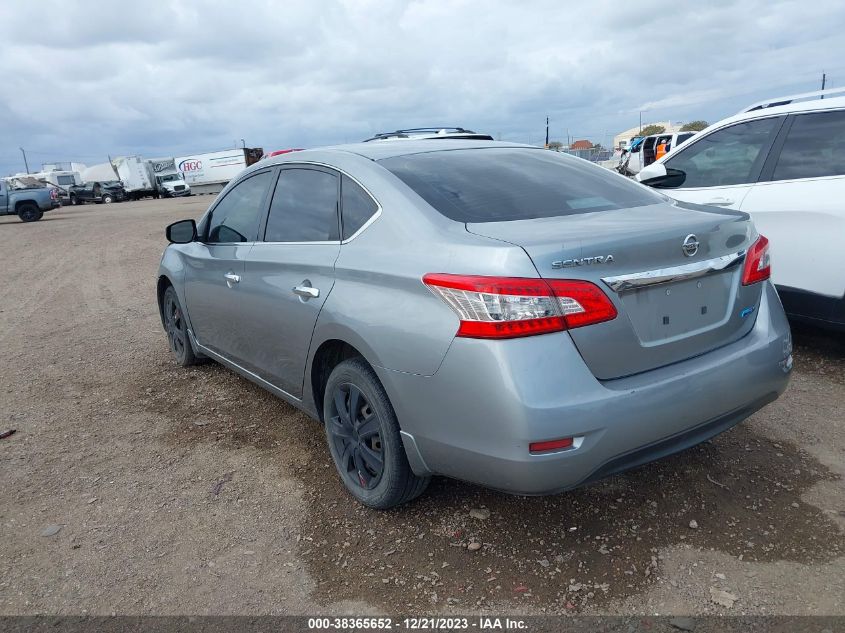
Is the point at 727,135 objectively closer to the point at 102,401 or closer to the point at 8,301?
the point at 102,401

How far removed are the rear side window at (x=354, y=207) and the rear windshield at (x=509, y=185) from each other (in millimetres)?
179

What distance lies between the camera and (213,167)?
46125 mm

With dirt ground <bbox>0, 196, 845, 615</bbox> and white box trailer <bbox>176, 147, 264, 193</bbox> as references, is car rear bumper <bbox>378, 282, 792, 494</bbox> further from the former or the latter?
white box trailer <bbox>176, 147, 264, 193</bbox>

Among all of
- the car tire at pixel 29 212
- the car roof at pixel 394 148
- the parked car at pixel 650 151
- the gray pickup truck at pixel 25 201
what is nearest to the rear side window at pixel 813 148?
the car roof at pixel 394 148

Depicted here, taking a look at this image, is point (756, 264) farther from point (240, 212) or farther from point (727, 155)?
point (240, 212)

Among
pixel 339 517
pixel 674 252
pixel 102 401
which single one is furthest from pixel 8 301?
pixel 674 252

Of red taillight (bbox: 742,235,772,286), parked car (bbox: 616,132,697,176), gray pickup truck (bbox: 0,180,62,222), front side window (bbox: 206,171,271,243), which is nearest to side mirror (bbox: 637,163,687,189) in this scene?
red taillight (bbox: 742,235,772,286)

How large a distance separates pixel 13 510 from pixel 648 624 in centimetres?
300

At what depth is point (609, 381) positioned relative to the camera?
7.73 ft

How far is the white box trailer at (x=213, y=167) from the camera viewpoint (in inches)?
1788

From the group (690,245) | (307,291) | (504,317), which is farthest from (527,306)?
(307,291)

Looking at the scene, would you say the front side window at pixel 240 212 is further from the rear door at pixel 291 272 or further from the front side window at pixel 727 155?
the front side window at pixel 727 155

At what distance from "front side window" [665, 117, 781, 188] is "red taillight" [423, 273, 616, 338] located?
3.31 metres

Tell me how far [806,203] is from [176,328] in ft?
15.4
